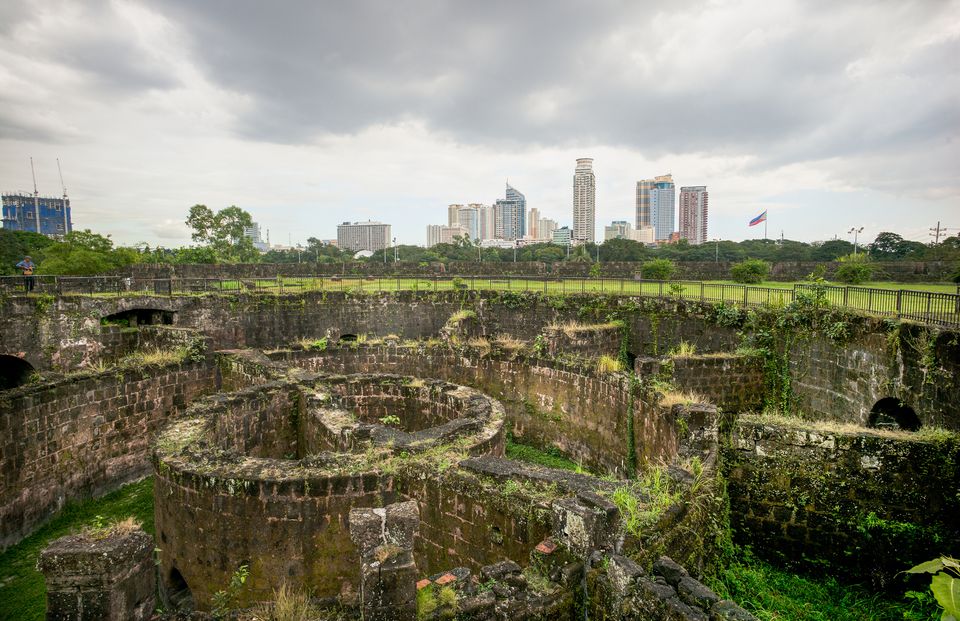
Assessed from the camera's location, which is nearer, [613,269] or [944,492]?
[944,492]

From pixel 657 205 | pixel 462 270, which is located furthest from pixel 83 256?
pixel 657 205

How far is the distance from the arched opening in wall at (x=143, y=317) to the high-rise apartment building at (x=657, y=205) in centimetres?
16362

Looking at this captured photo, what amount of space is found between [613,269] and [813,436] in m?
30.0

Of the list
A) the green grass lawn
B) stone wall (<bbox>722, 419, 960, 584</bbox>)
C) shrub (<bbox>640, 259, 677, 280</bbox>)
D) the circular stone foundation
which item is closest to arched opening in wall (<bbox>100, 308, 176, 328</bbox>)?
the green grass lawn

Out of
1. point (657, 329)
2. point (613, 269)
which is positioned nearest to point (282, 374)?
point (657, 329)

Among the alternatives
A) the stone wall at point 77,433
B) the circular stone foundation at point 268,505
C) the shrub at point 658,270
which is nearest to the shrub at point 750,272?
the shrub at point 658,270

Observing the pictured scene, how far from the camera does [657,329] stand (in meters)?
20.2

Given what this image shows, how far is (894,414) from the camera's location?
11977mm

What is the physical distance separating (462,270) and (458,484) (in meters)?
32.0

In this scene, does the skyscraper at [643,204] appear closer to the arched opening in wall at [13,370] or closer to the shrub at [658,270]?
the shrub at [658,270]

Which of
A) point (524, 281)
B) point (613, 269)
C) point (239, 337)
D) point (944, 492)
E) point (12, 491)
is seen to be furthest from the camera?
point (613, 269)

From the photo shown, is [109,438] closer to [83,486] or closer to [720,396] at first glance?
[83,486]

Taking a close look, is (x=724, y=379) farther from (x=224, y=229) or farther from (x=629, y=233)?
(x=629, y=233)

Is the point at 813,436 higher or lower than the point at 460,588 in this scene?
higher
